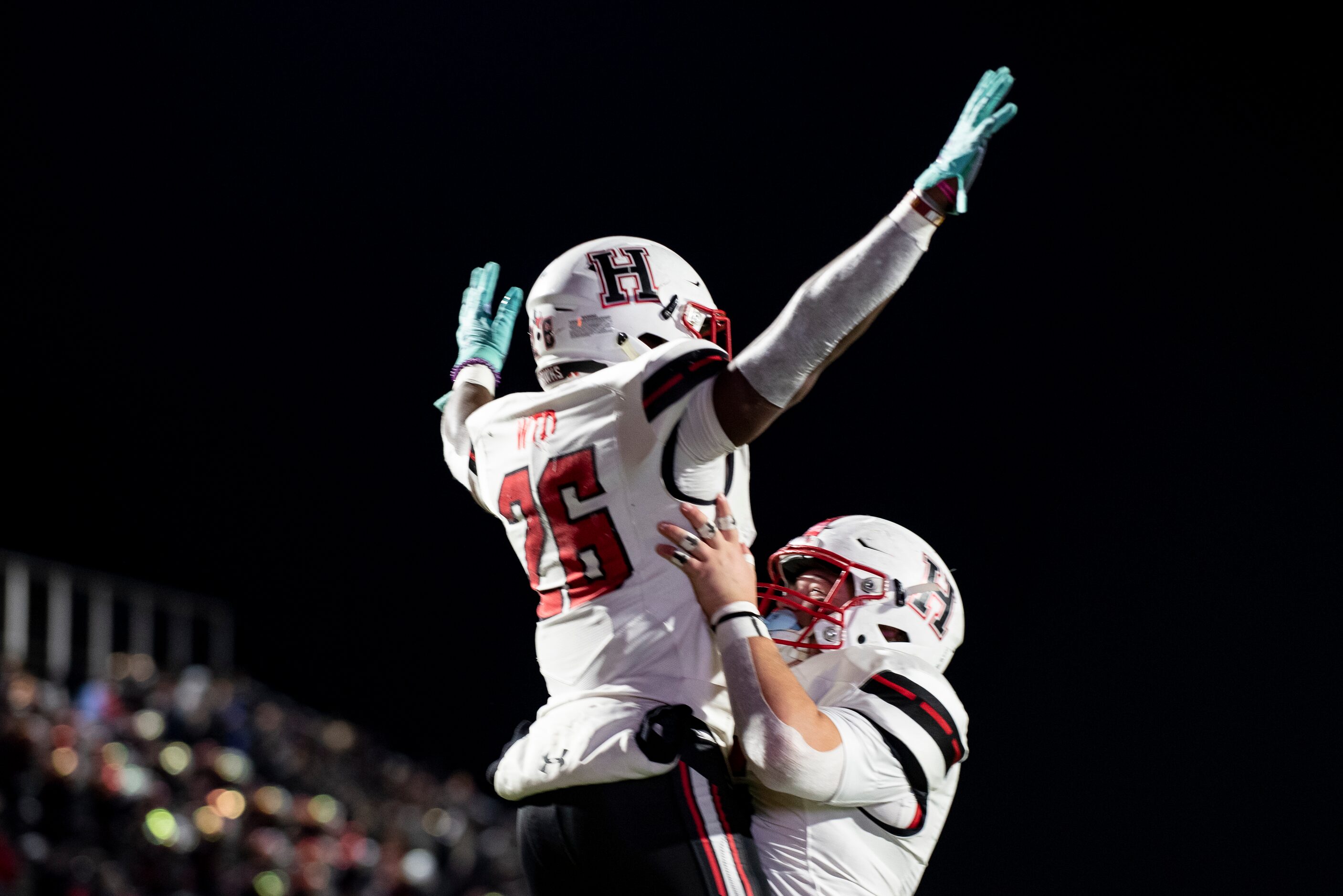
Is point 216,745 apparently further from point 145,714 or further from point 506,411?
point 506,411

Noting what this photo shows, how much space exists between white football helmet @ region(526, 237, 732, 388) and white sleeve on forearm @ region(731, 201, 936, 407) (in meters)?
0.50

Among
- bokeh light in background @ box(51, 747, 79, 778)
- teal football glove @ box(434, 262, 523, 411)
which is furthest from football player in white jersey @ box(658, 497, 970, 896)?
bokeh light in background @ box(51, 747, 79, 778)

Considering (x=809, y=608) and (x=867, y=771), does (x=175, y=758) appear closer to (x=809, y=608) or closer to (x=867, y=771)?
(x=809, y=608)

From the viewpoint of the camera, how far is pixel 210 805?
11719 millimetres

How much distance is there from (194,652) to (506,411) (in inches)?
704

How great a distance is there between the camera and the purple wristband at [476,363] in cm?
382

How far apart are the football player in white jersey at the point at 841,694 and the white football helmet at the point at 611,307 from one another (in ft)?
1.47

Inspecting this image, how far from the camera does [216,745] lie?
44.1 ft

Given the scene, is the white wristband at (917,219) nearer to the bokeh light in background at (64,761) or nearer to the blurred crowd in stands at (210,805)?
the blurred crowd in stands at (210,805)

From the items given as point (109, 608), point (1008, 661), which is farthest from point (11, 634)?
point (1008, 661)

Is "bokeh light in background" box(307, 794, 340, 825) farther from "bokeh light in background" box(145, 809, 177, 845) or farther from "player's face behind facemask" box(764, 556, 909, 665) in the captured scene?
"player's face behind facemask" box(764, 556, 909, 665)

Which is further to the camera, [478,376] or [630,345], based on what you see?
[478,376]

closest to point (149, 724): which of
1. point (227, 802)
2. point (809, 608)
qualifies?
point (227, 802)

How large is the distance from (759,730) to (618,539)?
49cm
